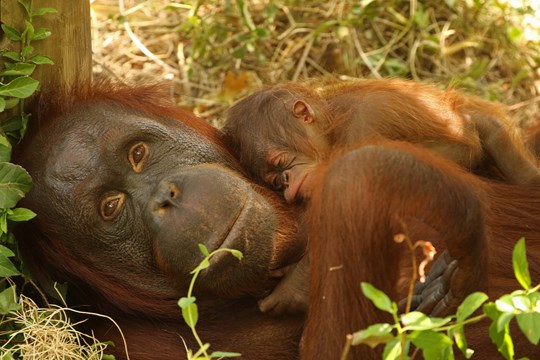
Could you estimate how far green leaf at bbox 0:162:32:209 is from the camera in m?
3.92

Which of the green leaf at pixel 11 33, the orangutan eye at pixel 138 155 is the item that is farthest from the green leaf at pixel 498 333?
the green leaf at pixel 11 33

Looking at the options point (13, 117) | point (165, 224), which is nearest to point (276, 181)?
point (165, 224)

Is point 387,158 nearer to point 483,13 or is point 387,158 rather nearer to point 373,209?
point 373,209

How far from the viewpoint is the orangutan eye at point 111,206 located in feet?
13.2

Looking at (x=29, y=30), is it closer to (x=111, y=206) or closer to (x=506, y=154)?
(x=111, y=206)

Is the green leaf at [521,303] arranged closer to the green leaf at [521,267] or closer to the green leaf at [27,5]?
the green leaf at [521,267]

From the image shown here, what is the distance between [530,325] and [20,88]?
238cm

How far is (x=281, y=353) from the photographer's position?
402cm

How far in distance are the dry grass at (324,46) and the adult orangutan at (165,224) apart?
252 cm

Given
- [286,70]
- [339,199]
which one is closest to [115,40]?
[286,70]

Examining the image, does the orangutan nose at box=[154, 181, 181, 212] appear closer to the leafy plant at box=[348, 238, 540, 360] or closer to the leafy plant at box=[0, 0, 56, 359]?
the leafy plant at box=[0, 0, 56, 359]

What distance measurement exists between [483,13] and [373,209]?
14.8 ft

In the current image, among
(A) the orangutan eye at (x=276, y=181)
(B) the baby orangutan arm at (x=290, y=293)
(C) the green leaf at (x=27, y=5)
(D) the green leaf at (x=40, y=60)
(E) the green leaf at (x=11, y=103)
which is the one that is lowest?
(B) the baby orangutan arm at (x=290, y=293)

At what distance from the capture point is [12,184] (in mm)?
3945
